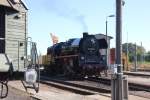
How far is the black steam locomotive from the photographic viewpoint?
97.1 ft

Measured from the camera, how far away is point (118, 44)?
11.8 meters

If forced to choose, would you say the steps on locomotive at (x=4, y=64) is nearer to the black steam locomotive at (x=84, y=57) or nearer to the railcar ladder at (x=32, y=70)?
the railcar ladder at (x=32, y=70)

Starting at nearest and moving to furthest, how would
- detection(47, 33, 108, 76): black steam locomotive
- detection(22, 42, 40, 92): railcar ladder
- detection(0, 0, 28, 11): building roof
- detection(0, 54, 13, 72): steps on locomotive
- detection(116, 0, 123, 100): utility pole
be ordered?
detection(116, 0, 123, 100): utility pole, detection(0, 54, 13, 72): steps on locomotive, detection(22, 42, 40, 92): railcar ladder, detection(0, 0, 28, 11): building roof, detection(47, 33, 108, 76): black steam locomotive

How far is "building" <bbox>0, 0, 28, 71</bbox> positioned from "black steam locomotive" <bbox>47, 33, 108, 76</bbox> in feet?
42.1

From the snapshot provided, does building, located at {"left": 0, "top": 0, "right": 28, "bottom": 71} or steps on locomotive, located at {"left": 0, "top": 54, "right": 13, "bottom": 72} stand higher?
building, located at {"left": 0, "top": 0, "right": 28, "bottom": 71}

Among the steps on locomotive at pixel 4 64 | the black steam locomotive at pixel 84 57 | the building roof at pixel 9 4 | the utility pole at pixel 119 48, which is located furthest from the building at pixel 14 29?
the black steam locomotive at pixel 84 57

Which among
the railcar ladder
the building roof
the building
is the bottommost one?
the railcar ladder

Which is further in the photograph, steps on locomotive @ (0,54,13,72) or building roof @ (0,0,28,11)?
building roof @ (0,0,28,11)

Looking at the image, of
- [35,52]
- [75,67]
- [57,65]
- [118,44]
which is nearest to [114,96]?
[118,44]

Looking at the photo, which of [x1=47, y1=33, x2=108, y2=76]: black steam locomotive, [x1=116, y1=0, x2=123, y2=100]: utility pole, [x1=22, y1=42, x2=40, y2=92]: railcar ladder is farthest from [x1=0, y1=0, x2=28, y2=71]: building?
[x1=47, y1=33, x2=108, y2=76]: black steam locomotive

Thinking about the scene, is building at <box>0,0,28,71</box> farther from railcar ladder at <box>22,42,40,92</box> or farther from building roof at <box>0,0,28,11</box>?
railcar ladder at <box>22,42,40,92</box>

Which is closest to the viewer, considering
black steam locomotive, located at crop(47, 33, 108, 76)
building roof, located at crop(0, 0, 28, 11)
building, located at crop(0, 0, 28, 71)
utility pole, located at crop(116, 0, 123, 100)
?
utility pole, located at crop(116, 0, 123, 100)

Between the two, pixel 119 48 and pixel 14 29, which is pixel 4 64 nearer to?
pixel 119 48

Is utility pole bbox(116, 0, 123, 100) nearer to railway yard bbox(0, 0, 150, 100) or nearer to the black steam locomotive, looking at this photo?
railway yard bbox(0, 0, 150, 100)
